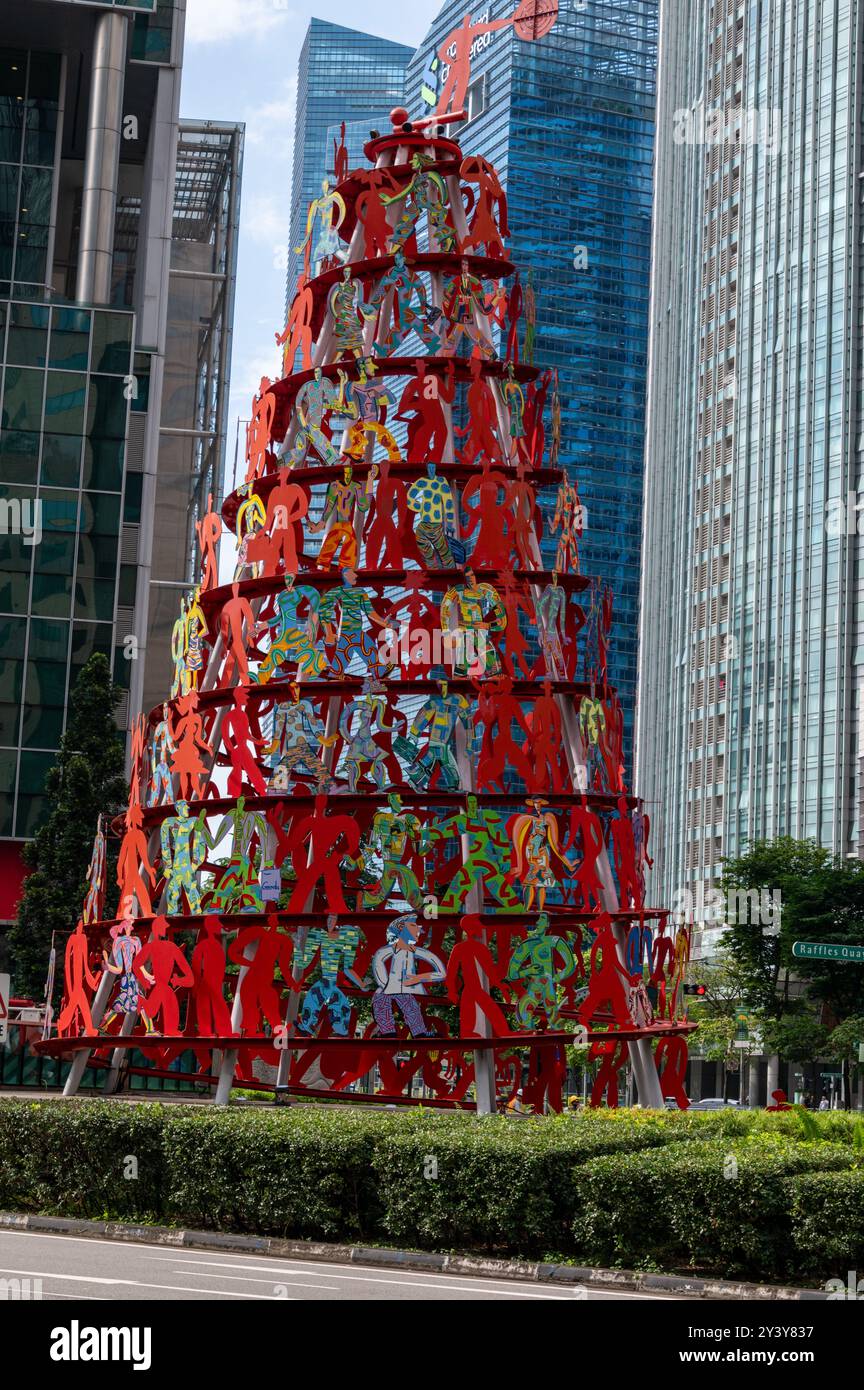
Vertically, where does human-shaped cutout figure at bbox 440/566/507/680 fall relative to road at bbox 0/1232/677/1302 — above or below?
above

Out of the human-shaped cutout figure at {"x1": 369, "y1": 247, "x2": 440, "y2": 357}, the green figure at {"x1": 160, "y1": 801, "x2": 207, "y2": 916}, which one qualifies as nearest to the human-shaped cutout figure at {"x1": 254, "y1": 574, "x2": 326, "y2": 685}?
the green figure at {"x1": 160, "y1": 801, "x2": 207, "y2": 916}

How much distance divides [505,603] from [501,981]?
20.1ft

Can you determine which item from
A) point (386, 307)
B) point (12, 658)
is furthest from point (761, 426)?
point (386, 307)

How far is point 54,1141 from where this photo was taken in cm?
2400

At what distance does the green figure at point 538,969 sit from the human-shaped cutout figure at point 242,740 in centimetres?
506

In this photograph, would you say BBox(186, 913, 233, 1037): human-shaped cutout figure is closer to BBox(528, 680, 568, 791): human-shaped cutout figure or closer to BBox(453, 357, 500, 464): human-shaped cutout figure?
BBox(528, 680, 568, 791): human-shaped cutout figure

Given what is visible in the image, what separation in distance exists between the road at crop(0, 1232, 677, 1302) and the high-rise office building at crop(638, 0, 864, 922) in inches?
3669

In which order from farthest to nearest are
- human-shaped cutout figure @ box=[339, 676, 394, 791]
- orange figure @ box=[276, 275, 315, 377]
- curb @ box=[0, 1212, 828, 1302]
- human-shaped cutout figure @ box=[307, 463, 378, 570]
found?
orange figure @ box=[276, 275, 315, 377]
human-shaped cutout figure @ box=[307, 463, 378, 570]
human-shaped cutout figure @ box=[339, 676, 394, 791]
curb @ box=[0, 1212, 828, 1302]

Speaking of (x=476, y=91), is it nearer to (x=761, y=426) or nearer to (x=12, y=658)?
(x=761, y=426)

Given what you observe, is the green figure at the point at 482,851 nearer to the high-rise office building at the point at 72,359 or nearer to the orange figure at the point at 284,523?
the orange figure at the point at 284,523

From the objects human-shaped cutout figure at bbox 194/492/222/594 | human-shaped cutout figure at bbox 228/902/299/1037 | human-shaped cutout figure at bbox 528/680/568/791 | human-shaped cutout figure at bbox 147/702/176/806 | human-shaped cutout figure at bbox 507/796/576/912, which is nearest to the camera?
human-shaped cutout figure at bbox 228/902/299/1037

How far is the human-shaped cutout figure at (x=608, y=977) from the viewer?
28.9m

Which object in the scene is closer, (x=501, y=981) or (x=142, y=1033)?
(x=501, y=981)

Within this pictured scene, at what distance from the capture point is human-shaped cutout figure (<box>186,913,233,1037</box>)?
94.4 ft
